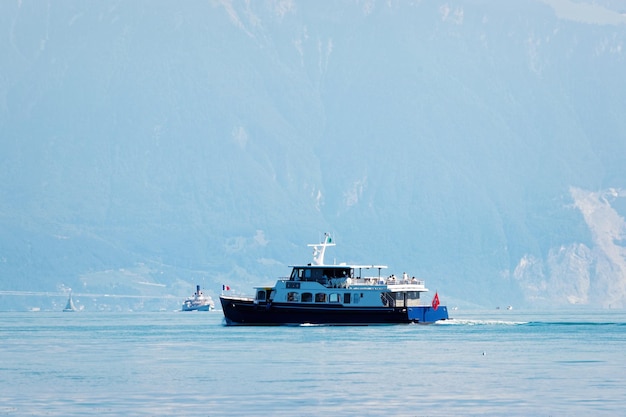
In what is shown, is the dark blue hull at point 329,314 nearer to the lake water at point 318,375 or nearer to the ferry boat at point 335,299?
the ferry boat at point 335,299

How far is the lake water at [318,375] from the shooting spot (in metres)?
73.6

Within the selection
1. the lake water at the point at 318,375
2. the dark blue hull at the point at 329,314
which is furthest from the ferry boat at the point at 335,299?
the lake water at the point at 318,375

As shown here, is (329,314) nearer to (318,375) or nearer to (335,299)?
(335,299)

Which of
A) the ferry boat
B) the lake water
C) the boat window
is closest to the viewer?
the lake water

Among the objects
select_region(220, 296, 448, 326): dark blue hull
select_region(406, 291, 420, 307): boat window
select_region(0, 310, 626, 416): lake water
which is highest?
select_region(406, 291, 420, 307): boat window

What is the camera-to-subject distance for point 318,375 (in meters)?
90.6

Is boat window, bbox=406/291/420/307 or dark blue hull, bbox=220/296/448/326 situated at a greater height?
boat window, bbox=406/291/420/307

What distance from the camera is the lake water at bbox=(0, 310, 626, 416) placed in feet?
241

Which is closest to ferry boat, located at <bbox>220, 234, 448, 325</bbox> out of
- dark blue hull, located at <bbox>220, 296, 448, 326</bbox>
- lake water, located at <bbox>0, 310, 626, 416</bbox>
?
dark blue hull, located at <bbox>220, 296, 448, 326</bbox>

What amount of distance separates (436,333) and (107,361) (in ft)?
149

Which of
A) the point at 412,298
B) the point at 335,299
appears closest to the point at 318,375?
the point at 335,299

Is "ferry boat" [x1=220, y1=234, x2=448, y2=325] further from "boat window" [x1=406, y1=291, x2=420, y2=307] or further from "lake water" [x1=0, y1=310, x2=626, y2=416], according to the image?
"lake water" [x1=0, y1=310, x2=626, y2=416]

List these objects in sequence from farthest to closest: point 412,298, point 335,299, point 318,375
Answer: point 412,298
point 335,299
point 318,375

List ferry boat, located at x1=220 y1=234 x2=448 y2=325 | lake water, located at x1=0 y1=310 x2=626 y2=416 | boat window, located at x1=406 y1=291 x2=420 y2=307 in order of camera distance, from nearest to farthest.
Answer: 1. lake water, located at x1=0 y1=310 x2=626 y2=416
2. ferry boat, located at x1=220 y1=234 x2=448 y2=325
3. boat window, located at x1=406 y1=291 x2=420 y2=307
